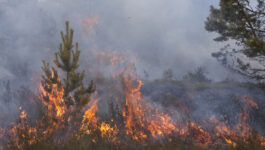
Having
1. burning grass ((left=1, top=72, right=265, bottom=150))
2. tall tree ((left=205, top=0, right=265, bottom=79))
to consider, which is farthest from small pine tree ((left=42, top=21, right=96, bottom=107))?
tall tree ((left=205, top=0, right=265, bottom=79))

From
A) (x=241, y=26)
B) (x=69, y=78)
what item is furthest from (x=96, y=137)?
(x=241, y=26)

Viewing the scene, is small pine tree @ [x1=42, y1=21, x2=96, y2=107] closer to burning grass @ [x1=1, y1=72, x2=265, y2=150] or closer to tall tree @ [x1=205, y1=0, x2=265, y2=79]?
burning grass @ [x1=1, y1=72, x2=265, y2=150]

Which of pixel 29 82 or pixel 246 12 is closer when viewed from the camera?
pixel 246 12

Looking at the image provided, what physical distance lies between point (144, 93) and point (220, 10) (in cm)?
1353

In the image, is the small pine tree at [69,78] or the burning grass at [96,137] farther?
the small pine tree at [69,78]

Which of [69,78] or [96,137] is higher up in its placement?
[69,78]

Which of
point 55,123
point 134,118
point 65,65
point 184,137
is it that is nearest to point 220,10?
point 134,118

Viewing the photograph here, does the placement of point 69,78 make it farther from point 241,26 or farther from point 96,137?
point 241,26

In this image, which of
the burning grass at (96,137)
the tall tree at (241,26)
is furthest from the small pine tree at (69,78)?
the tall tree at (241,26)

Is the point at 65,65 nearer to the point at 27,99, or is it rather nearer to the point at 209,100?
the point at 27,99

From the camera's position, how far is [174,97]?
918 inches

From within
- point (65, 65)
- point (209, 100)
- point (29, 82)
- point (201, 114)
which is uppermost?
point (29, 82)

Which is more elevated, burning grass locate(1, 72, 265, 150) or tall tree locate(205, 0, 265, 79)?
tall tree locate(205, 0, 265, 79)

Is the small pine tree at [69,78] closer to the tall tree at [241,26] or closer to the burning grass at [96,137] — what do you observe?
the burning grass at [96,137]
